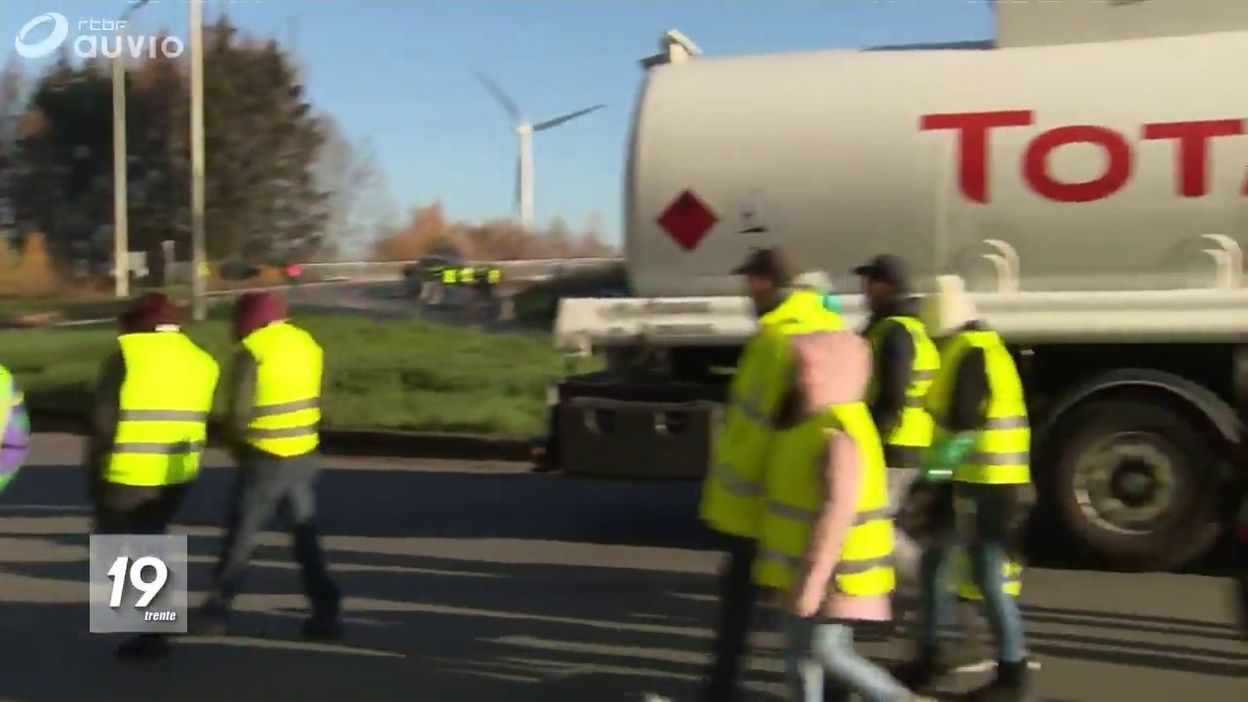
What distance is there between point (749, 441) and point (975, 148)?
3985 millimetres

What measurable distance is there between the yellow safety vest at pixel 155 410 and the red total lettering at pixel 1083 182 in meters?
4.63

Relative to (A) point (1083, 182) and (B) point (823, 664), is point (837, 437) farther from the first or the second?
(A) point (1083, 182)

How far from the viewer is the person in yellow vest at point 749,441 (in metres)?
5.13

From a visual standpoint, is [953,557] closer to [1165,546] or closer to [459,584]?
[1165,546]

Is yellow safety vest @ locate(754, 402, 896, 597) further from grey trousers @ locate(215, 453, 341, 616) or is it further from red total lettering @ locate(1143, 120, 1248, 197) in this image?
red total lettering @ locate(1143, 120, 1248, 197)

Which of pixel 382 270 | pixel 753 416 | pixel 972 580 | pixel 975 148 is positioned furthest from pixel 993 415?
pixel 382 270

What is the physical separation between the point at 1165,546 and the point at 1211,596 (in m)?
0.43

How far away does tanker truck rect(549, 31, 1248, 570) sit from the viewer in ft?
27.1

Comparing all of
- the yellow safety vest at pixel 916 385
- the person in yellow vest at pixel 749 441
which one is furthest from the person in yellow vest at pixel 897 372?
the person in yellow vest at pixel 749 441

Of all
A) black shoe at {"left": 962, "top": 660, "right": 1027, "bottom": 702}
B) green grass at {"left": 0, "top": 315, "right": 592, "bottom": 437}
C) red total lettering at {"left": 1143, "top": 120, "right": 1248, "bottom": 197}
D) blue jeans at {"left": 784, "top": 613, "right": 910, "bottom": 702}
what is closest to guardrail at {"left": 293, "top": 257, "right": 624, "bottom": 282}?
green grass at {"left": 0, "top": 315, "right": 592, "bottom": 437}

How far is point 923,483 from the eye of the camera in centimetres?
641

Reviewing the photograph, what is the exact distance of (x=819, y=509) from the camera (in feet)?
14.6

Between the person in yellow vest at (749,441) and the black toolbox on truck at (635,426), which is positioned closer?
the person in yellow vest at (749,441)

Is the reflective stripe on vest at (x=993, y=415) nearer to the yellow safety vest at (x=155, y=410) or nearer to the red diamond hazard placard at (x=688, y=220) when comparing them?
the yellow safety vest at (x=155, y=410)
